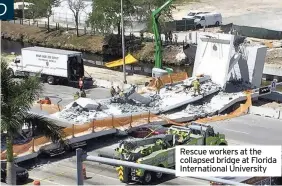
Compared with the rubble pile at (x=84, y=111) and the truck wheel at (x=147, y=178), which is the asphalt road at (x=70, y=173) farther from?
the rubble pile at (x=84, y=111)

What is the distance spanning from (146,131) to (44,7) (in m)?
44.6

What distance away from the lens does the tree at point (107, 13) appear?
216ft

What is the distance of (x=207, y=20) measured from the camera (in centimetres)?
7319

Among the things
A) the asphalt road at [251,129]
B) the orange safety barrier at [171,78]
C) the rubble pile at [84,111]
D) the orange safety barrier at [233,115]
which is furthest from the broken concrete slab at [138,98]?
the asphalt road at [251,129]

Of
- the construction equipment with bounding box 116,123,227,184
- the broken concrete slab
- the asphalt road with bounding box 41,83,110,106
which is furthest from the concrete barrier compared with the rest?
the asphalt road with bounding box 41,83,110,106

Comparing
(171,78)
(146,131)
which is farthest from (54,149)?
(171,78)

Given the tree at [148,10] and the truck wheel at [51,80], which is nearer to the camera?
the truck wheel at [51,80]

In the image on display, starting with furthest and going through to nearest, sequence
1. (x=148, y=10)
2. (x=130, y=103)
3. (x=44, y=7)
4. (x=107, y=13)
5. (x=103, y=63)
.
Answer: (x=44, y=7), (x=148, y=10), (x=107, y=13), (x=103, y=63), (x=130, y=103)

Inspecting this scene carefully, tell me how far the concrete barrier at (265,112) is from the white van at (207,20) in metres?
33.4

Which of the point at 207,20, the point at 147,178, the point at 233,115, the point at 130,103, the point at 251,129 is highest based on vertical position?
the point at 207,20

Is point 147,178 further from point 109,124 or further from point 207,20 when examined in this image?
point 207,20

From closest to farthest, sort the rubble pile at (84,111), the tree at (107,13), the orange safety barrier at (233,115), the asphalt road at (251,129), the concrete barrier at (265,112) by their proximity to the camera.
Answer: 1. the asphalt road at (251,129)
2. the rubble pile at (84,111)
3. the orange safety barrier at (233,115)
4. the concrete barrier at (265,112)
5. the tree at (107,13)

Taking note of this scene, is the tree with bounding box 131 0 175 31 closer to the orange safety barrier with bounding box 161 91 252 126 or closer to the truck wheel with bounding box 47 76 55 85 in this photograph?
the truck wheel with bounding box 47 76 55 85

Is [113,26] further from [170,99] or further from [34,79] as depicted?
[34,79]
